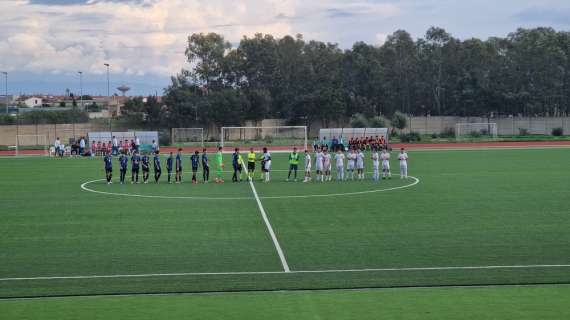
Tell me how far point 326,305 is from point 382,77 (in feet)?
285

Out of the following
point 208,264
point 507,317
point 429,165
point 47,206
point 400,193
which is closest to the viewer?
point 507,317

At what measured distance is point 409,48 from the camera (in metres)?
100

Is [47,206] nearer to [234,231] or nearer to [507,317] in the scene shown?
[234,231]

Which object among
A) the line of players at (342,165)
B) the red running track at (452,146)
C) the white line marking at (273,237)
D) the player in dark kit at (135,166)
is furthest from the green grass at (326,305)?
the red running track at (452,146)

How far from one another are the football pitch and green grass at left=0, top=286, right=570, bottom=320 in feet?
2.34

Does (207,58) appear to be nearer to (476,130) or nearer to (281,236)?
(476,130)

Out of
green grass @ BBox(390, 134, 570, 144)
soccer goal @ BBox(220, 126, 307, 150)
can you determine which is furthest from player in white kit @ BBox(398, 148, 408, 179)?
green grass @ BBox(390, 134, 570, 144)

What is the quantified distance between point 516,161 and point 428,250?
3142 cm

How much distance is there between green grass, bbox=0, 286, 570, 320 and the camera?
36.8 feet

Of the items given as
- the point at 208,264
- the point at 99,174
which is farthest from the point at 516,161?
the point at 208,264

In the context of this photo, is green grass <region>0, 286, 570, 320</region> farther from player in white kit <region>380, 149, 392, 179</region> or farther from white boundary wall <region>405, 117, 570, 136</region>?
white boundary wall <region>405, 117, 570, 136</region>

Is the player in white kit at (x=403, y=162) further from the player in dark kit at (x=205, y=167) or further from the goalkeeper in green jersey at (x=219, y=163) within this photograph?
the player in dark kit at (x=205, y=167)

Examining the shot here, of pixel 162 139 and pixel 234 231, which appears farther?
pixel 162 139

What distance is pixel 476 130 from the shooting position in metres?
86.5
